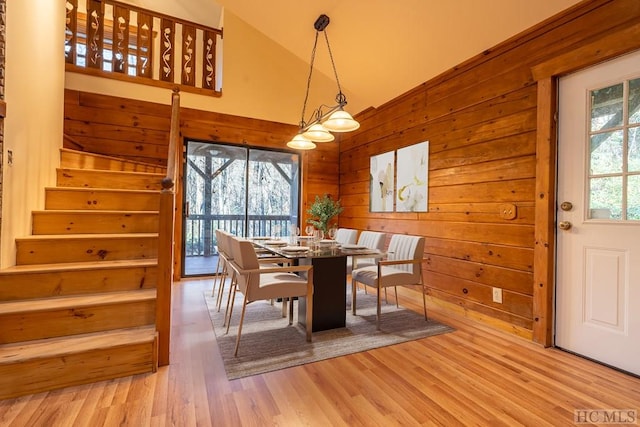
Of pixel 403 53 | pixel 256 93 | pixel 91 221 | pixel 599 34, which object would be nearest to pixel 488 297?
pixel 599 34

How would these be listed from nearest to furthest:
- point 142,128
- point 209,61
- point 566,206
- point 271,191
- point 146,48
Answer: point 566,206 → point 142,128 → point 146,48 → point 209,61 → point 271,191

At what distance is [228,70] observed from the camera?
4.58m

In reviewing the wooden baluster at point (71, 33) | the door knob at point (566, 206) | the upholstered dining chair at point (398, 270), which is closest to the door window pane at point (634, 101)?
the door knob at point (566, 206)

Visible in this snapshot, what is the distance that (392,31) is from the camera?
3.19m

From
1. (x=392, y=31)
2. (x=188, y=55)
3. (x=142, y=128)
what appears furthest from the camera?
(x=188, y=55)

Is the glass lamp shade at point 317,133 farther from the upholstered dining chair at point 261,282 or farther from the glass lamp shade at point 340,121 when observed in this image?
the upholstered dining chair at point 261,282

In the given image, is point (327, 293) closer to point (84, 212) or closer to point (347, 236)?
point (347, 236)

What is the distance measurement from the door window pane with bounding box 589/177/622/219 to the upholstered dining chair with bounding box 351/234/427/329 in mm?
1256

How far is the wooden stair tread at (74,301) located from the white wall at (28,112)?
0.39 meters

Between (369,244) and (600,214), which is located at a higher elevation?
(600,214)

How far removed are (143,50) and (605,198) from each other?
5527 millimetres

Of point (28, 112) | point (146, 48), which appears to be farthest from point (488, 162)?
point (146, 48)

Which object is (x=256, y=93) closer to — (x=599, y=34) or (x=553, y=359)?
(x=599, y=34)

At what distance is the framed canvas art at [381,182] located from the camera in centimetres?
420
